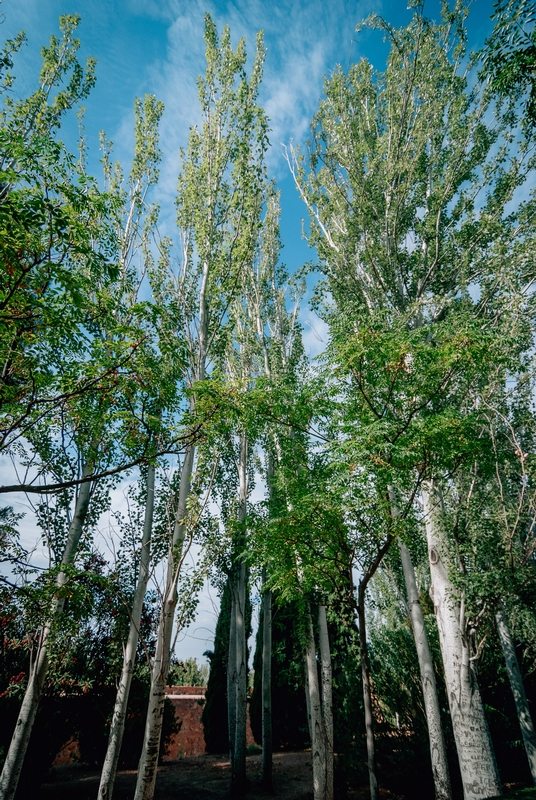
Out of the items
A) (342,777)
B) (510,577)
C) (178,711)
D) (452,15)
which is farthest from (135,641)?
(452,15)

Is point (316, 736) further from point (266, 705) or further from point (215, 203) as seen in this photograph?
point (215, 203)

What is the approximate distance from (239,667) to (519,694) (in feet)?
23.7

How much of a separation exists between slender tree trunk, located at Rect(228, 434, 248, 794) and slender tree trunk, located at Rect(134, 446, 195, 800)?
3369 millimetres

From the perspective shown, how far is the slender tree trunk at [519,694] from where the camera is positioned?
908cm

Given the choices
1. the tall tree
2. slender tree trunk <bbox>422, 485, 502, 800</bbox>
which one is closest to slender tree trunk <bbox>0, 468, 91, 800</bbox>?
the tall tree

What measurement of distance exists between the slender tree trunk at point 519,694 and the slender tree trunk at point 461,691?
3064 millimetres

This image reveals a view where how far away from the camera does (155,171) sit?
10.8 metres

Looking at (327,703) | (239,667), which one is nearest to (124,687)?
(239,667)

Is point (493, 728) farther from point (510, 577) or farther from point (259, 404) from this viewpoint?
point (259, 404)

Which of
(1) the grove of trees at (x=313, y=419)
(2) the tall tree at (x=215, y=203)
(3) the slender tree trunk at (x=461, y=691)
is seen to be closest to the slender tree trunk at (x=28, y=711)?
(1) the grove of trees at (x=313, y=419)

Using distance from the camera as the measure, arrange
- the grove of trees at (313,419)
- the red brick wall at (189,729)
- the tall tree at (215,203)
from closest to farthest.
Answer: the grove of trees at (313,419)
the tall tree at (215,203)
the red brick wall at (189,729)

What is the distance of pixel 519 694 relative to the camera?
961cm

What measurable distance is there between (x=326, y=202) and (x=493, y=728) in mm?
15735

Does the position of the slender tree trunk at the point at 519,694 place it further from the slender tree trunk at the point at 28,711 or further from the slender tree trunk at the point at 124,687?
the slender tree trunk at the point at 28,711
